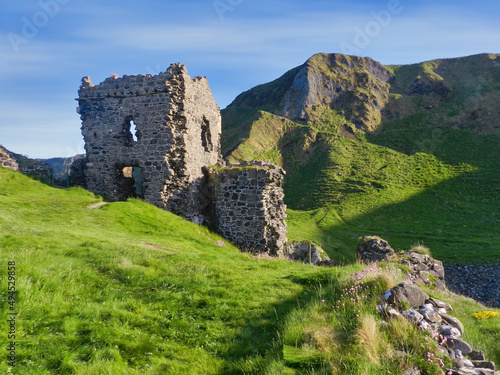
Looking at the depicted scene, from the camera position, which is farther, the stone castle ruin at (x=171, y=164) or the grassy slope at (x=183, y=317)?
the stone castle ruin at (x=171, y=164)

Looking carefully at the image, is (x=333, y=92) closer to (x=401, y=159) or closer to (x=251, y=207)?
(x=401, y=159)

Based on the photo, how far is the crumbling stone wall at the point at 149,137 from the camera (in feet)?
63.4

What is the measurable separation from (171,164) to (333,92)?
9022cm

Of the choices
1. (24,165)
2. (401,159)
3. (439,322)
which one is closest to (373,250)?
(439,322)

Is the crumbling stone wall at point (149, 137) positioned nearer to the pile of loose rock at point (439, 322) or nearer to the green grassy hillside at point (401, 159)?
the pile of loose rock at point (439, 322)

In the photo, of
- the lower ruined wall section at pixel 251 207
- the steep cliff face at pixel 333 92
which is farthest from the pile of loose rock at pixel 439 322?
the steep cliff face at pixel 333 92

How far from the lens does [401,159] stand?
73.2 m

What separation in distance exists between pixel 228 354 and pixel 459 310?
645 centimetres

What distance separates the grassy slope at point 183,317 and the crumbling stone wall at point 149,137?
29.0 ft

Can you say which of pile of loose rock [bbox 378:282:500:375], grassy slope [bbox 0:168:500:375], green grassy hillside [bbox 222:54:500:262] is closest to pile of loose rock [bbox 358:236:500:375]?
pile of loose rock [bbox 378:282:500:375]

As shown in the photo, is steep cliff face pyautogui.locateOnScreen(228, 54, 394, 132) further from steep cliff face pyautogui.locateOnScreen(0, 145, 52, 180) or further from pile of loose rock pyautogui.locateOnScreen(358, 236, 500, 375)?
pile of loose rock pyautogui.locateOnScreen(358, 236, 500, 375)

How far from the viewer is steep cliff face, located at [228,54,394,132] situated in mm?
94750

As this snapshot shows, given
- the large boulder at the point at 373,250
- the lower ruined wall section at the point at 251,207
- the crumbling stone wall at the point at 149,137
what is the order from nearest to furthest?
the lower ruined wall section at the point at 251,207
the crumbling stone wall at the point at 149,137
the large boulder at the point at 373,250

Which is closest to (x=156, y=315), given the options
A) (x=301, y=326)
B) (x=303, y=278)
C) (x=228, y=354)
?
(x=228, y=354)
